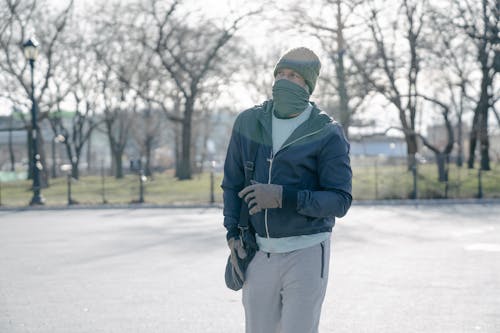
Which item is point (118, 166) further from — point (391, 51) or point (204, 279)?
point (204, 279)

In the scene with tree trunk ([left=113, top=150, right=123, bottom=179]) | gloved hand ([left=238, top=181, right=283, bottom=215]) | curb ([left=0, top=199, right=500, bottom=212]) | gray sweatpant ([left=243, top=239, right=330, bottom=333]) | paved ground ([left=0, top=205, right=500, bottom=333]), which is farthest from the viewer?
tree trunk ([left=113, top=150, right=123, bottom=179])

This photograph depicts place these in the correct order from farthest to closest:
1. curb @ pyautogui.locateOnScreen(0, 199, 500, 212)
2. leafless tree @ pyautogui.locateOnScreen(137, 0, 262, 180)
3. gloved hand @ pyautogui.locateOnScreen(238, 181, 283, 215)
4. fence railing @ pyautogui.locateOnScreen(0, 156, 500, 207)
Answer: leafless tree @ pyautogui.locateOnScreen(137, 0, 262, 180) < fence railing @ pyautogui.locateOnScreen(0, 156, 500, 207) < curb @ pyautogui.locateOnScreen(0, 199, 500, 212) < gloved hand @ pyautogui.locateOnScreen(238, 181, 283, 215)

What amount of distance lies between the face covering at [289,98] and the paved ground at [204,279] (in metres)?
2.91

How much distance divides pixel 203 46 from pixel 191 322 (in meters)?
29.6

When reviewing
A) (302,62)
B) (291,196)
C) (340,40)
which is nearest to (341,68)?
(340,40)

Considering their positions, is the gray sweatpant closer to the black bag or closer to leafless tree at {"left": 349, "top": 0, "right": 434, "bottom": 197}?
the black bag

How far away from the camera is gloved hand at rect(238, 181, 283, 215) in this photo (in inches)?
121

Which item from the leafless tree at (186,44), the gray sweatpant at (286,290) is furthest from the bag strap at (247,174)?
the leafless tree at (186,44)

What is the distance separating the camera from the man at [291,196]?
3.15 meters

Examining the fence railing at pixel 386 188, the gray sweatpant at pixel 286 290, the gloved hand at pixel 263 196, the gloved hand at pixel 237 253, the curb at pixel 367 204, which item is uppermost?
the gloved hand at pixel 263 196

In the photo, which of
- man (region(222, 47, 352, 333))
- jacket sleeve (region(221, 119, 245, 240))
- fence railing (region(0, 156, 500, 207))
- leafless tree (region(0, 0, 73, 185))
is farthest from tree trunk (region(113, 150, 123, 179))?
man (region(222, 47, 352, 333))

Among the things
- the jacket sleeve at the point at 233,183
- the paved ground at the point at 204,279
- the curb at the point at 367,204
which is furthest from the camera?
Answer: the curb at the point at 367,204

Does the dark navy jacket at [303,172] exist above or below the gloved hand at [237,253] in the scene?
above

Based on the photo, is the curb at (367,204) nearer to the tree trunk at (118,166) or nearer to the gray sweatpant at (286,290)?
the gray sweatpant at (286,290)
